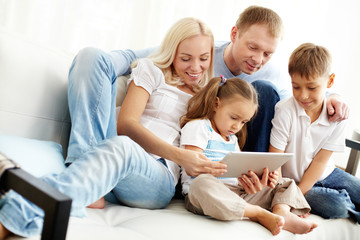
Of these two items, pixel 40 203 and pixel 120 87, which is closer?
pixel 40 203

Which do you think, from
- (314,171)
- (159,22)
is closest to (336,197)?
(314,171)

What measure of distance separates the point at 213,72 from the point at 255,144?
15.8 inches

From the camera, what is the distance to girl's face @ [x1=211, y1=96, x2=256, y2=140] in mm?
1576

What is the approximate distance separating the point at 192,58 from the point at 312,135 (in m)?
0.69

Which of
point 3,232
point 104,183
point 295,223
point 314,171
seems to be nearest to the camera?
point 3,232

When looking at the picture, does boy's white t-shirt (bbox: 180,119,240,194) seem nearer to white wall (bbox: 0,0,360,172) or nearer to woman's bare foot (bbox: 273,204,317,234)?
woman's bare foot (bbox: 273,204,317,234)

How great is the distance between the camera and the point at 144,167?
124cm

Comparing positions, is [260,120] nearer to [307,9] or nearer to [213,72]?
[213,72]

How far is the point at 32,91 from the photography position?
1413mm

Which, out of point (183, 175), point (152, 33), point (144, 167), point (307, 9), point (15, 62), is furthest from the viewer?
point (307, 9)

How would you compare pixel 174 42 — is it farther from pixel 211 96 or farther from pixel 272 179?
pixel 272 179

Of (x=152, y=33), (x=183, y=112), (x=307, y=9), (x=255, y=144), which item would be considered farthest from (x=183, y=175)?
(x=307, y=9)

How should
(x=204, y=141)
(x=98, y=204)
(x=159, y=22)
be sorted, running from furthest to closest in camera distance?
1. (x=159, y=22)
2. (x=204, y=141)
3. (x=98, y=204)

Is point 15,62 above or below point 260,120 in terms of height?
above
